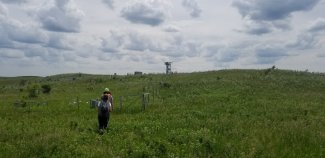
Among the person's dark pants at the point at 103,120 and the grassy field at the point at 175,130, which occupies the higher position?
the person's dark pants at the point at 103,120

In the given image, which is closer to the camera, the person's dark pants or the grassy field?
the grassy field

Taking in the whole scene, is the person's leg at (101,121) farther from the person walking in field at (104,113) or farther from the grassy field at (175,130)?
the grassy field at (175,130)

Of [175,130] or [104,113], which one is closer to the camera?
[175,130]

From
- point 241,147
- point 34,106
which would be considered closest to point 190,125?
point 241,147

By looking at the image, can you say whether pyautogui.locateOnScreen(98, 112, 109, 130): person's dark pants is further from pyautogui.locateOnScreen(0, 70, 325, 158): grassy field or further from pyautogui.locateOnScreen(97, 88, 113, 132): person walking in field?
pyautogui.locateOnScreen(0, 70, 325, 158): grassy field

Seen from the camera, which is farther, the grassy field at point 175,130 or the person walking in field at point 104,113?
the person walking in field at point 104,113

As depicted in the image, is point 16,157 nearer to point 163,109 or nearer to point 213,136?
point 213,136

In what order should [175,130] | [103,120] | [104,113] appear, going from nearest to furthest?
1. [175,130]
2. [104,113]
3. [103,120]

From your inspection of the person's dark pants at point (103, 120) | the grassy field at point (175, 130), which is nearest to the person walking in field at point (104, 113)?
the person's dark pants at point (103, 120)

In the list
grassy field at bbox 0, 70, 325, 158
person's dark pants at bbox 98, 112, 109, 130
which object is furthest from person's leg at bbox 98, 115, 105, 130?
grassy field at bbox 0, 70, 325, 158

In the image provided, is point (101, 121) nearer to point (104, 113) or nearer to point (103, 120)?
point (103, 120)

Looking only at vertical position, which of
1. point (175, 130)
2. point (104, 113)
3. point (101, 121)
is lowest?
point (175, 130)

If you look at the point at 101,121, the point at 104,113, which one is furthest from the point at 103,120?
the point at 104,113

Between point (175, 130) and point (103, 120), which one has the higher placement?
point (103, 120)
